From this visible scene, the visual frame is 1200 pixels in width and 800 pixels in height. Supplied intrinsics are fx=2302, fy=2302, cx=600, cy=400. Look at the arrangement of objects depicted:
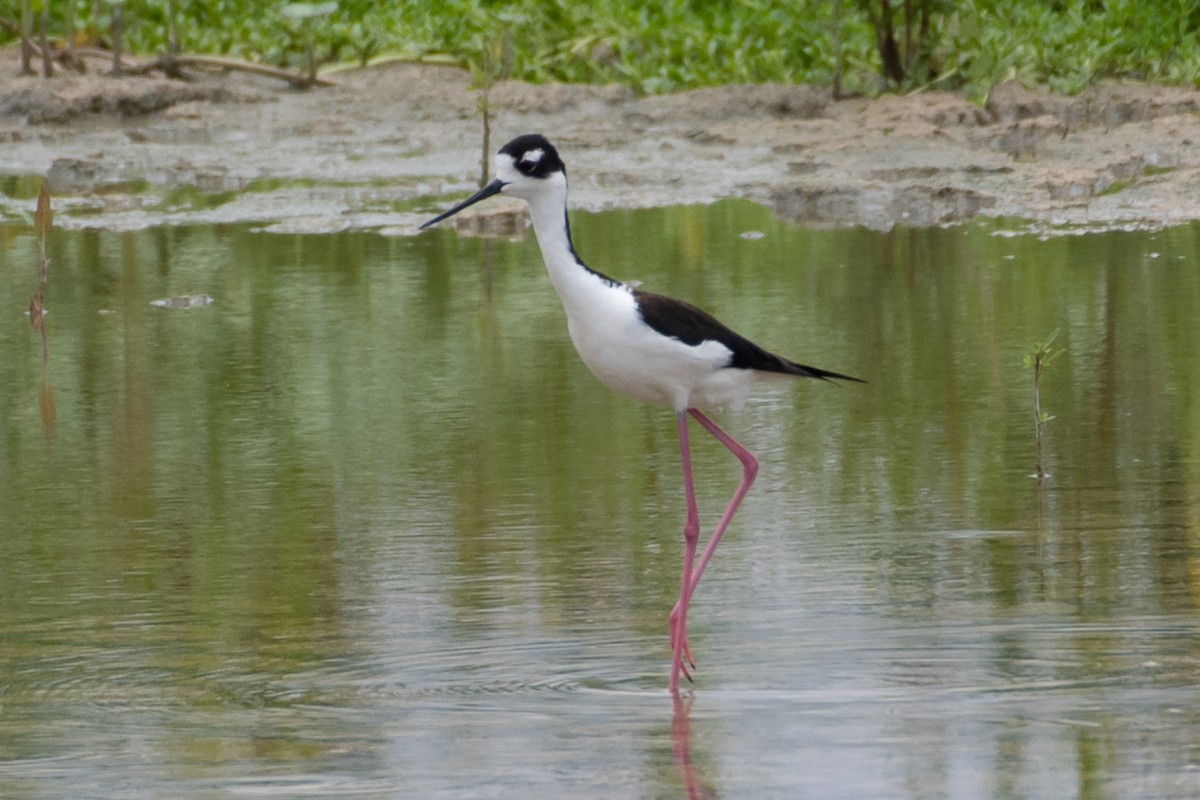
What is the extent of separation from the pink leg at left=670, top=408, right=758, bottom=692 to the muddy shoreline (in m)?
5.02

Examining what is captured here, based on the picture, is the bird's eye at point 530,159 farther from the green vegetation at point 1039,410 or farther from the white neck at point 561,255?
the green vegetation at point 1039,410

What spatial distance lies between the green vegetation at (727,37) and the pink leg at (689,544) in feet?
26.5

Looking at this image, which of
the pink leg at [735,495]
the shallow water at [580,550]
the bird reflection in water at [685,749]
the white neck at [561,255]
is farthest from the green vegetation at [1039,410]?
the bird reflection in water at [685,749]

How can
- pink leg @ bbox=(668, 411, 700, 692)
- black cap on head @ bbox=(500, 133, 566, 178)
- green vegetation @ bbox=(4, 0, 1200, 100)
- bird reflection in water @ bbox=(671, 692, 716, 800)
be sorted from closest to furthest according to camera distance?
1. bird reflection in water @ bbox=(671, 692, 716, 800)
2. pink leg @ bbox=(668, 411, 700, 692)
3. black cap on head @ bbox=(500, 133, 566, 178)
4. green vegetation @ bbox=(4, 0, 1200, 100)

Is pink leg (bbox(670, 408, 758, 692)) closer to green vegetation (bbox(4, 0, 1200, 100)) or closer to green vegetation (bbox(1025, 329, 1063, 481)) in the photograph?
green vegetation (bbox(1025, 329, 1063, 481))

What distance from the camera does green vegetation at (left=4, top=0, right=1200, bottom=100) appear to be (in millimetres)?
12844

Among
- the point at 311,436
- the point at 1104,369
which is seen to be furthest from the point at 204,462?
the point at 1104,369

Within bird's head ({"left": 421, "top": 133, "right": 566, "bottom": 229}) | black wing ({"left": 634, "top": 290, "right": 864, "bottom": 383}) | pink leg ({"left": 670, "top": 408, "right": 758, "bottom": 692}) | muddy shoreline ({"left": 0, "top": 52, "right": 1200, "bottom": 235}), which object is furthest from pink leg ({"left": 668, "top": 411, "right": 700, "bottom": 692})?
muddy shoreline ({"left": 0, "top": 52, "right": 1200, "bottom": 235})

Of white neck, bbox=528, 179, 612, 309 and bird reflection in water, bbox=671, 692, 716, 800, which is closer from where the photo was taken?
bird reflection in water, bbox=671, 692, 716, 800

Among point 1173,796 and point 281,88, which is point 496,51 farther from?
point 1173,796

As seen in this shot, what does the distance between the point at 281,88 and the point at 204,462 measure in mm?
9021

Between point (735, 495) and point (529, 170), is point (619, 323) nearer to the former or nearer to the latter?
point (529, 170)

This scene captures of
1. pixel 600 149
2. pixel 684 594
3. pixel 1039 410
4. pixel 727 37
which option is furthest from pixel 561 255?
pixel 727 37

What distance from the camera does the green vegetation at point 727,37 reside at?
12844mm
